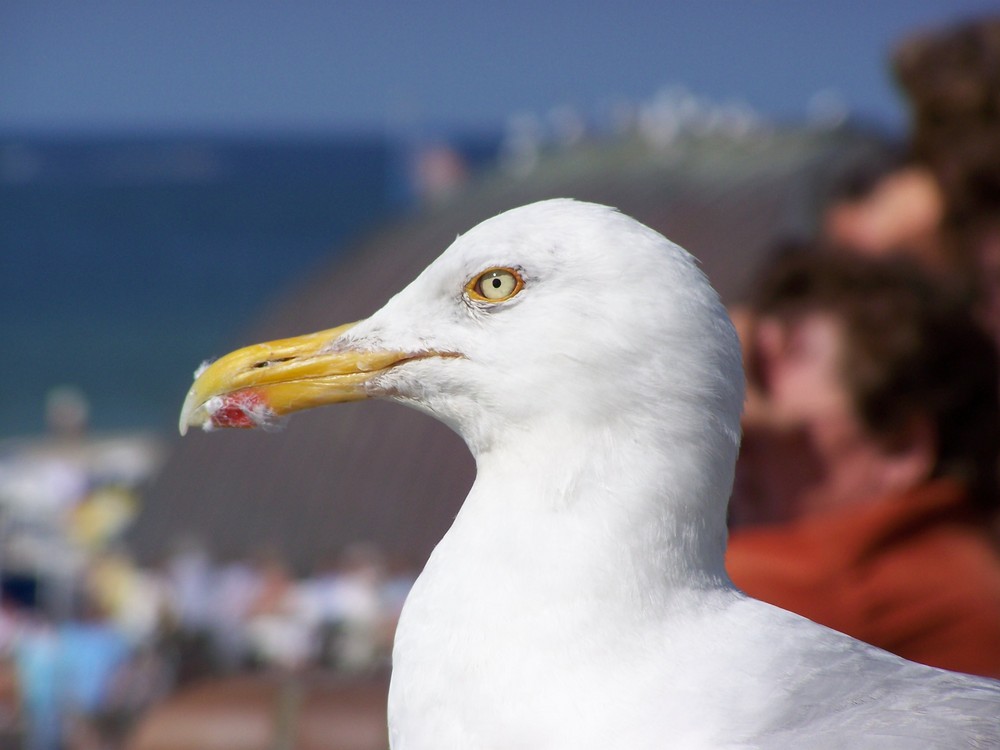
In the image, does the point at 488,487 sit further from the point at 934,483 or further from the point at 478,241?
the point at 934,483

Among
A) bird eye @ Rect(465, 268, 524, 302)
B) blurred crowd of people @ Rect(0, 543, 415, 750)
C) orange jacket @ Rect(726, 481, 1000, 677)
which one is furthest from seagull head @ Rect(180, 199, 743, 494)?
blurred crowd of people @ Rect(0, 543, 415, 750)

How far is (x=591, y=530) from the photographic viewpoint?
1817 mm

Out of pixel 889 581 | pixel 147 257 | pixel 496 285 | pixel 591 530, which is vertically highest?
pixel 147 257

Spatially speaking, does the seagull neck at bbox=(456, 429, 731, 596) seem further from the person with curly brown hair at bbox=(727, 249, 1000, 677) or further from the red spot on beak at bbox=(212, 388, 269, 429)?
the person with curly brown hair at bbox=(727, 249, 1000, 677)

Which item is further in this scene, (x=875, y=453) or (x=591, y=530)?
(x=875, y=453)

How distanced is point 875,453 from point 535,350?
1138 millimetres

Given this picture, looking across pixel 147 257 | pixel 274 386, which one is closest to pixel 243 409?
pixel 274 386

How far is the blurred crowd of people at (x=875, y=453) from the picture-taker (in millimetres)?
2463

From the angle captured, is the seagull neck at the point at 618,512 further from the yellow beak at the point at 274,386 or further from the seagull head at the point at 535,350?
the yellow beak at the point at 274,386

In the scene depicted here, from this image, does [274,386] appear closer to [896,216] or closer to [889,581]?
[889,581]

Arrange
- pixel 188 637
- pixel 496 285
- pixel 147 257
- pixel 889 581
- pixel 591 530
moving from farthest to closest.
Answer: pixel 147 257 → pixel 188 637 → pixel 889 581 → pixel 496 285 → pixel 591 530

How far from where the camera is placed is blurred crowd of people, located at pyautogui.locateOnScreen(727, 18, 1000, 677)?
8.08ft

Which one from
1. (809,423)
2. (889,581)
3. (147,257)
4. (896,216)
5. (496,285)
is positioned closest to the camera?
(496,285)

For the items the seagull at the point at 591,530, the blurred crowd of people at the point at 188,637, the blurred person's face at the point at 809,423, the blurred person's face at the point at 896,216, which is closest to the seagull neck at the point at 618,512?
the seagull at the point at 591,530
